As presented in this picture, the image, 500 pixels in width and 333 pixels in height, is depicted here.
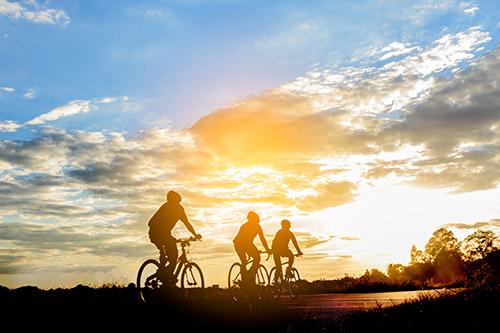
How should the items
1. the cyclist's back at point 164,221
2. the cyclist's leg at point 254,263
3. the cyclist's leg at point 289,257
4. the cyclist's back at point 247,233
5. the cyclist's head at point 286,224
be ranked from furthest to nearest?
the cyclist's leg at point 289,257, the cyclist's head at point 286,224, the cyclist's leg at point 254,263, the cyclist's back at point 247,233, the cyclist's back at point 164,221

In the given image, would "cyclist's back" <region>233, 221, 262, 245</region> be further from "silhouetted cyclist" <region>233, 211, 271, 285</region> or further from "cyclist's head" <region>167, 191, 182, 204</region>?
"cyclist's head" <region>167, 191, 182, 204</region>

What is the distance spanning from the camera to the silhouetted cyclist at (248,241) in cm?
1683

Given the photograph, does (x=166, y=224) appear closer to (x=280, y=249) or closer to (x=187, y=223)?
(x=187, y=223)

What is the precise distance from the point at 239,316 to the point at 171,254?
3.02 meters

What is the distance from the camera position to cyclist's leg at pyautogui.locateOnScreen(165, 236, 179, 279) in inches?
551

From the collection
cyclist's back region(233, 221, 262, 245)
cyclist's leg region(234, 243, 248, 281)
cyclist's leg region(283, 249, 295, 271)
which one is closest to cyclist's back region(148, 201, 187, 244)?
cyclist's back region(233, 221, 262, 245)

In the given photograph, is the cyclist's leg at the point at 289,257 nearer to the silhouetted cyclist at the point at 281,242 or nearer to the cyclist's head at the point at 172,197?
the silhouetted cyclist at the point at 281,242

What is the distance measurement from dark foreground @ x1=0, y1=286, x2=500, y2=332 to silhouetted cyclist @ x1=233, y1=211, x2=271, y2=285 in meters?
3.15

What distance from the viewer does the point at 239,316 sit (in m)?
12.2

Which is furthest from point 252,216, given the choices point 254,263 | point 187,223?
point 187,223

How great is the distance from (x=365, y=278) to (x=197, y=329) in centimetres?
2026

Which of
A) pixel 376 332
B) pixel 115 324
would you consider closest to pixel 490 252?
pixel 376 332

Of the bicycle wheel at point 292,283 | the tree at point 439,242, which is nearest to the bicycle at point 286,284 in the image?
the bicycle wheel at point 292,283

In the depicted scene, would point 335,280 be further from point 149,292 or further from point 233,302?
point 149,292
